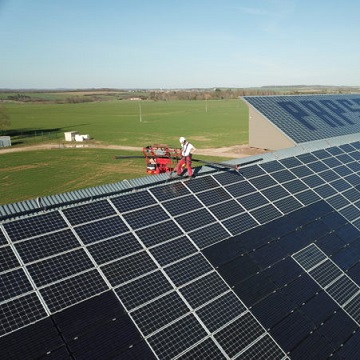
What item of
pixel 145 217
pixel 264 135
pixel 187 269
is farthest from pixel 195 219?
pixel 264 135

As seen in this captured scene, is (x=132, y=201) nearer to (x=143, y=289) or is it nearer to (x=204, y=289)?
(x=143, y=289)

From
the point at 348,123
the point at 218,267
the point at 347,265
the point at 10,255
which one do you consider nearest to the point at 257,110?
the point at 348,123

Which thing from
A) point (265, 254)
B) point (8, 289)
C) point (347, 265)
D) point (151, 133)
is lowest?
point (151, 133)

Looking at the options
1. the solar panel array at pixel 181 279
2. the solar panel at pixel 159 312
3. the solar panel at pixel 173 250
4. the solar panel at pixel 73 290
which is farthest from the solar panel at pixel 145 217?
the solar panel at pixel 159 312

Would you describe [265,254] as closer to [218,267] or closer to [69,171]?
[218,267]

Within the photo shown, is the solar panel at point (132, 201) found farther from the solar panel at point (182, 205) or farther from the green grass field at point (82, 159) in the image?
the green grass field at point (82, 159)

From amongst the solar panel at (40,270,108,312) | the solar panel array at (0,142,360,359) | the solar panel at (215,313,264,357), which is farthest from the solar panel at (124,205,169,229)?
the solar panel at (215,313,264,357)

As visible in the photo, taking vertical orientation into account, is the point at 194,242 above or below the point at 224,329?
above

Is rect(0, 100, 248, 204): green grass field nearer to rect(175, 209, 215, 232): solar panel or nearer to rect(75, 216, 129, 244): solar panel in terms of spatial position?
rect(75, 216, 129, 244): solar panel
